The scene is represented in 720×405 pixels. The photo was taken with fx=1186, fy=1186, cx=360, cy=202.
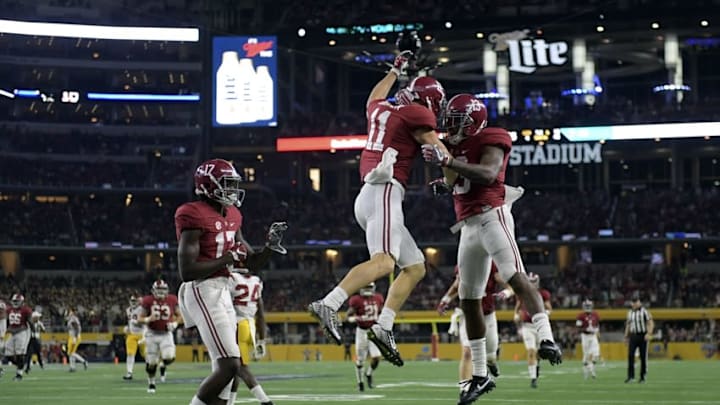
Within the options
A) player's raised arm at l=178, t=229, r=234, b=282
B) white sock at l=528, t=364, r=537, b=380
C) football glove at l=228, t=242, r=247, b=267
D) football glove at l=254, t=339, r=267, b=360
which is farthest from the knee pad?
white sock at l=528, t=364, r=537, b=380

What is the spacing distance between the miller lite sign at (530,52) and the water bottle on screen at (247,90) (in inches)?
490

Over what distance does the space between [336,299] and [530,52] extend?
169 feet

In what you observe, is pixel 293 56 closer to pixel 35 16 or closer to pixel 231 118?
pixel 231 118

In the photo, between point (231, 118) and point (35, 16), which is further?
point (35, 16)

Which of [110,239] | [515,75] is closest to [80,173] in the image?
[110,239]

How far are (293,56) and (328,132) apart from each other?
264 inches

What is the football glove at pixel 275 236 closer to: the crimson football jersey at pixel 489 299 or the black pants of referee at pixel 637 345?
the crimson football jersey at pixel 489 299

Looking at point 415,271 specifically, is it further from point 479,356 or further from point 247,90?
point 247,90

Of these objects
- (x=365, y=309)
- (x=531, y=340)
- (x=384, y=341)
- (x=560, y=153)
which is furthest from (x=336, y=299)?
(x=560, y=153)

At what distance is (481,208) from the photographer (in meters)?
12.3

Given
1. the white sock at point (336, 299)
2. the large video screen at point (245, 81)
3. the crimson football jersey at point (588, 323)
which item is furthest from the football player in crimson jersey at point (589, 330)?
the large video screen at point (245, 81)

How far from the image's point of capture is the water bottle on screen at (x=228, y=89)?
2425 inches

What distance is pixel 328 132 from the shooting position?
6544 centimetres

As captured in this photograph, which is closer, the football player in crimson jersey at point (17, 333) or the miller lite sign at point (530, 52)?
the football player in crimson jersey at point (17, 333)
